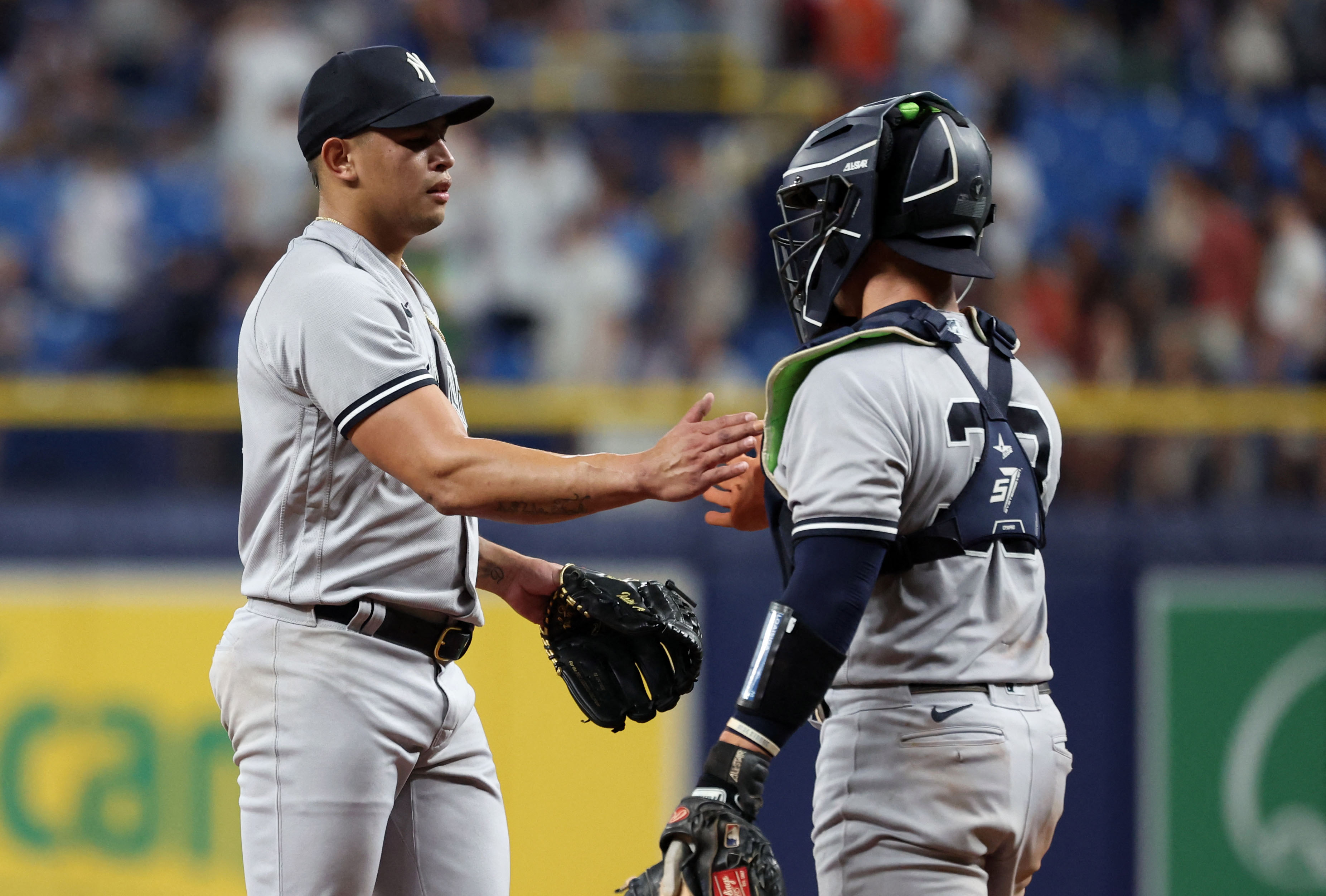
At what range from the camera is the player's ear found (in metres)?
3.26

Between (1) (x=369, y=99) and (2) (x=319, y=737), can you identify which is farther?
(1) (x=369, y=99)

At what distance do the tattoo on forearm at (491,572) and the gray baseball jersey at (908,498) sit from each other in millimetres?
997

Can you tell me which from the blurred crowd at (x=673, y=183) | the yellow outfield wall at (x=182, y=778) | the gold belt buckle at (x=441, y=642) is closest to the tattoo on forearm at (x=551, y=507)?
the gold belt buckle at (x=441, y=642)

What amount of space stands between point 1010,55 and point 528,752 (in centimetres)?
666

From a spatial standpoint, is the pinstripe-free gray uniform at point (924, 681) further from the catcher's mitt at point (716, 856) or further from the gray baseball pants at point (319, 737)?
the gray baseball pants at point (319, 737)

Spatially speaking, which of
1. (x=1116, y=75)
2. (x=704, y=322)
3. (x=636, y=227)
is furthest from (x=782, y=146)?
(x=1116, y=75)

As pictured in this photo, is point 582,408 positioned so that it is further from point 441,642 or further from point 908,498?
point 908,498

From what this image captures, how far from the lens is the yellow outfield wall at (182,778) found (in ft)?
19.4

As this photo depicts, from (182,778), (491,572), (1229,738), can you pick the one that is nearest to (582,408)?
(182,778)

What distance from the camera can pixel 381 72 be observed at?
3.24m

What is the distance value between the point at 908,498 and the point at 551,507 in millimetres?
675

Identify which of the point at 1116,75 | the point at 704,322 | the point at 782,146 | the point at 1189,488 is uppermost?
the point at 1116,75

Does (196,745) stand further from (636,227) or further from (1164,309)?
(1164,309)

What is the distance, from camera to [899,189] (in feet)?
9.73
